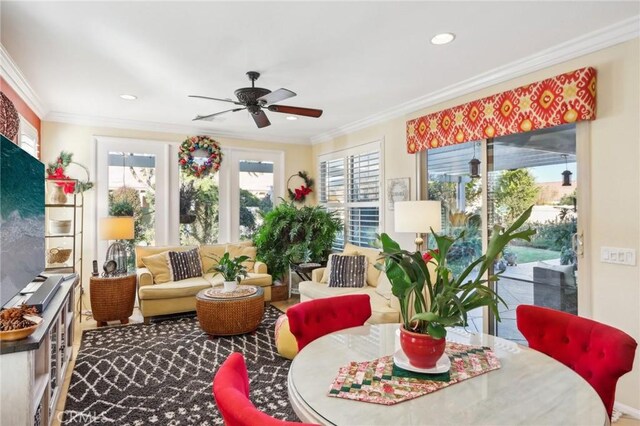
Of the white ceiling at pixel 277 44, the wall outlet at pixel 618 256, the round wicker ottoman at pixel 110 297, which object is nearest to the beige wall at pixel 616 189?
the wall outlet at pixel 618 256

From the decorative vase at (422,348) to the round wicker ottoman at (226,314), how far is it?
2660 mm

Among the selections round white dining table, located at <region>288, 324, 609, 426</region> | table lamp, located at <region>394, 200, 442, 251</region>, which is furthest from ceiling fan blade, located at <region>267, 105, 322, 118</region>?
round white dining table, located at <region>288, 324, 609, 426</region>

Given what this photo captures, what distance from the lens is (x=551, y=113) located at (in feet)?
9.37

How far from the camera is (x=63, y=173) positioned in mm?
4449

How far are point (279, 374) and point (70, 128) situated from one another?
13.5 feet

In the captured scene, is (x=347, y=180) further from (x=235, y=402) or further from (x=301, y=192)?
(x=235, y=402)

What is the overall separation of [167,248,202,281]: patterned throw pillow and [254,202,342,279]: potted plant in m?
0.93

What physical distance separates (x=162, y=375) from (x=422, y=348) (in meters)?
2.43

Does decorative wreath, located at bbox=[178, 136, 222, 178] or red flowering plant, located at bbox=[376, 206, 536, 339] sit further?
decorative wreath, located at bbox=[178, 136, 222, 178]

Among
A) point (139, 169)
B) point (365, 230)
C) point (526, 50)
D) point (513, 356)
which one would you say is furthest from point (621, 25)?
point (139, 169)

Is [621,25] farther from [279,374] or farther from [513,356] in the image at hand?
[279,374]

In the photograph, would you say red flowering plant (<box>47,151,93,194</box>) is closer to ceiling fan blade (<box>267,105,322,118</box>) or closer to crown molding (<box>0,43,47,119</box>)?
crown molding (<box>0,43,47,119</box>)

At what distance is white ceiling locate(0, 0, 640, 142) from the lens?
2.28 m

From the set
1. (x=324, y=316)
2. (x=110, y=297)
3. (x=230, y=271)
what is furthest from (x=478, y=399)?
(x=110, y=297)
